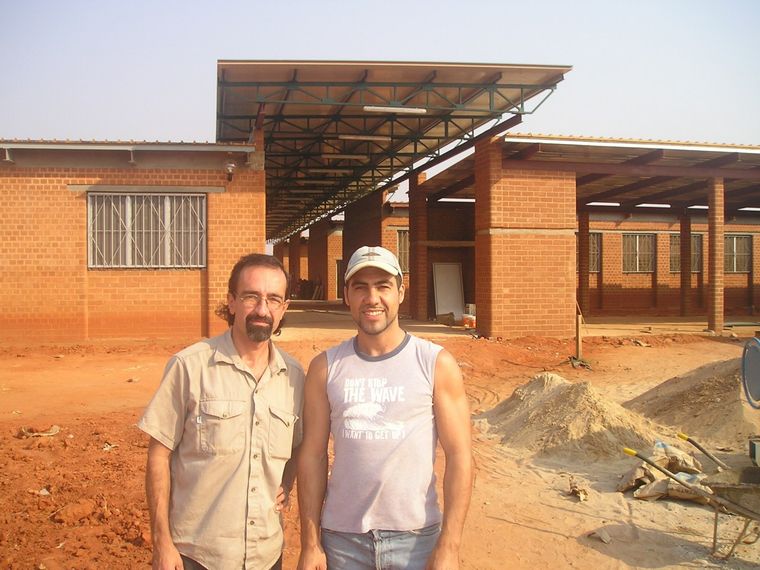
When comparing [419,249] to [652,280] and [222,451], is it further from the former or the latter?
[222,451]

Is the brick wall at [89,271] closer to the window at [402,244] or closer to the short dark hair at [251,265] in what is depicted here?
the window at [402,244]

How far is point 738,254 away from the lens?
85.6ft

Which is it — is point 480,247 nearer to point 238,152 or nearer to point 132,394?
point 238,152

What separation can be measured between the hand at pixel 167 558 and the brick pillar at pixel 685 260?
23379mm

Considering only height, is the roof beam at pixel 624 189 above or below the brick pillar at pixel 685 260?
above

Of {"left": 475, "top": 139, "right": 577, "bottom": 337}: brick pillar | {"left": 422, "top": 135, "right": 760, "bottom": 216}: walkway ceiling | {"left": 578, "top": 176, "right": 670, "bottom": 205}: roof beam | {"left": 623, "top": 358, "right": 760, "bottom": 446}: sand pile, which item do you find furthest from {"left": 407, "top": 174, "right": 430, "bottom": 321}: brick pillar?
{"left": 623, "top": 358, "right": 760, "bottom": 446}: sand pile

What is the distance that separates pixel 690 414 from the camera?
7.89 meters

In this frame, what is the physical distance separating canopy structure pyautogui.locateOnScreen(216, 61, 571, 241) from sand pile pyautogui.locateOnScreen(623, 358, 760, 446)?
20.8 ft

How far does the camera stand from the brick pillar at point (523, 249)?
46.5ft

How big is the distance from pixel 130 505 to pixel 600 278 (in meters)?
22.0

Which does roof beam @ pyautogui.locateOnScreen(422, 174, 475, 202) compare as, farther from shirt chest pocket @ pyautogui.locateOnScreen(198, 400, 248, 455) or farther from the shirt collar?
shirt chest pocket @ pyautogui.locateOnScreen(198, 400, 248, 455)

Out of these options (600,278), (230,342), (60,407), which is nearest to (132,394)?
(60,407)

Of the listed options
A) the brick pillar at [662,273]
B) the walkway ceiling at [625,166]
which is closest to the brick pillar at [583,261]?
the walkway ceiling at [625,166]

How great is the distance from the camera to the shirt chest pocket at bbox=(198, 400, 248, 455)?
2.41 m
